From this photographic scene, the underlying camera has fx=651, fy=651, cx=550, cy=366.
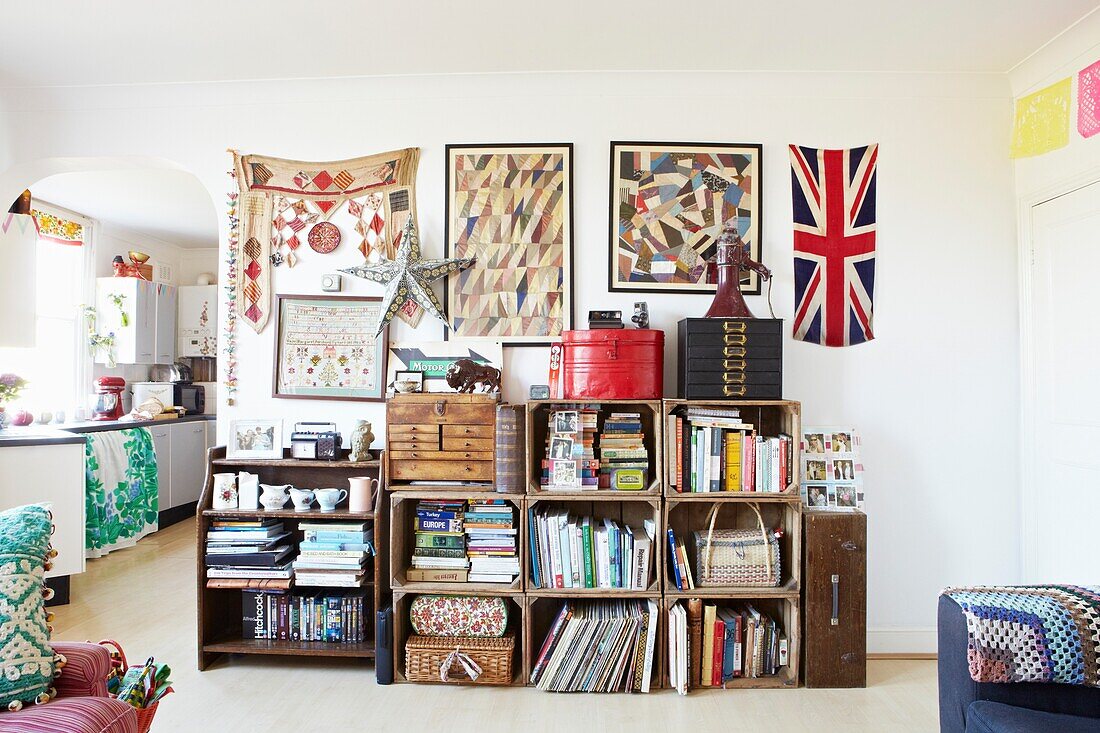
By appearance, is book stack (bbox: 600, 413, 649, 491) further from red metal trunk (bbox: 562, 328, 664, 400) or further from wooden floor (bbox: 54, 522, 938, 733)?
wooden floor (bbox: 54, 522, 938, 733)

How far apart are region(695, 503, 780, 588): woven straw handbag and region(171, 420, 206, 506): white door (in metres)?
4.70

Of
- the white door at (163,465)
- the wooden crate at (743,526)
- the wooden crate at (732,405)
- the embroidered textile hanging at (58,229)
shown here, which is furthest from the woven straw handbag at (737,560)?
the embroidered textile hanging at (58,229)

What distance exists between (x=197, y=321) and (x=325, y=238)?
153 inches

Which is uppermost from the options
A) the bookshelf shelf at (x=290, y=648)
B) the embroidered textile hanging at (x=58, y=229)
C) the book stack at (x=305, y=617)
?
the embroidered textile hanging at (x=58, y=229)

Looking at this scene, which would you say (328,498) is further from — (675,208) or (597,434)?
(675,208)

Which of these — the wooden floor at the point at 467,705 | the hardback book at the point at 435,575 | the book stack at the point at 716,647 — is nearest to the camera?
the wooden floor at the point at 467,705

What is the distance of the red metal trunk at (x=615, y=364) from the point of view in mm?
2785

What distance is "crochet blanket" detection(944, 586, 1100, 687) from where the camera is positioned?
69.4 inches

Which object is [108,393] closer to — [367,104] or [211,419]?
[211,419]

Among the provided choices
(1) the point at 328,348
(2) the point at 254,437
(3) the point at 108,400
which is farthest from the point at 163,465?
(1) the point at 328,348

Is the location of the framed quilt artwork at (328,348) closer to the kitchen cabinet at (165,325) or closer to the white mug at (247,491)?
the white mug at (247,491)

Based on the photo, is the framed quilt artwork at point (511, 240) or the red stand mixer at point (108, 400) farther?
the red stand mixer at point (108, 400)

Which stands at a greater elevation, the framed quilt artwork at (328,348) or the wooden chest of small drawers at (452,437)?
the framed quilt artwork at (328,348)

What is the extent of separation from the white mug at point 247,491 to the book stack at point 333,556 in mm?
258
